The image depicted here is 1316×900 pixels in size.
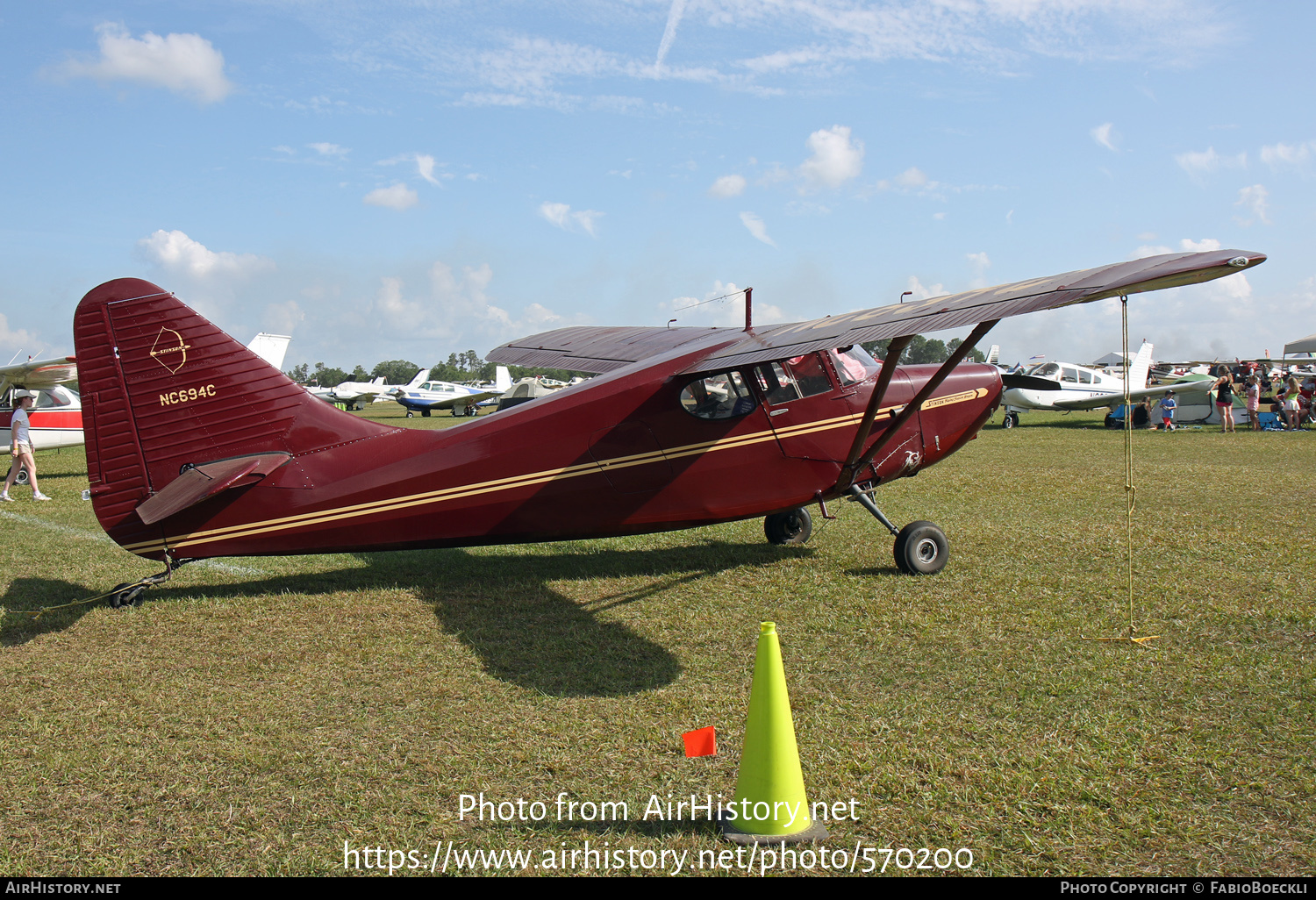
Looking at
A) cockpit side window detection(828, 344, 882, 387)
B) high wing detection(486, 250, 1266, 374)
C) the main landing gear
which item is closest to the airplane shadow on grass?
the main landing gear

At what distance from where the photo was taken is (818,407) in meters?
7.32

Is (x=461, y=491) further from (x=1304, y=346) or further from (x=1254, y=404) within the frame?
(x=1304, y=346)

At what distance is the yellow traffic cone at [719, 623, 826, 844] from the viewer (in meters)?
3.14

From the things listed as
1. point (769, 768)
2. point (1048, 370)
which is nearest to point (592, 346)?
point (769, 768)

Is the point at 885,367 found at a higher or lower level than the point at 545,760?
higher

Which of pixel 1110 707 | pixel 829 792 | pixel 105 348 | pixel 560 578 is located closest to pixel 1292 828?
pixel 1110 707

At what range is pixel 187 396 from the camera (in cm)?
624

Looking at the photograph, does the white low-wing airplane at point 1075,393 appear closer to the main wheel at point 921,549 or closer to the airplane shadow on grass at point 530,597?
the main wheel at point 921,549

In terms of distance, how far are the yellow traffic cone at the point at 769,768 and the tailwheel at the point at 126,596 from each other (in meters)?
5.58

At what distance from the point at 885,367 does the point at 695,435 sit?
1.67 meters

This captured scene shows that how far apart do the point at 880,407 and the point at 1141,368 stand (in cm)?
2833

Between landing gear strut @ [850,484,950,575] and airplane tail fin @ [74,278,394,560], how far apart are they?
504 cm

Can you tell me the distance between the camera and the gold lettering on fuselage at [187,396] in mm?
6213
